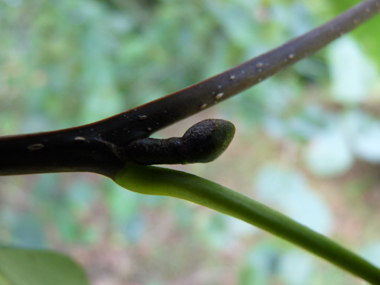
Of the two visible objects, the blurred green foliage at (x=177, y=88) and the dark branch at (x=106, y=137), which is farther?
the blurred green foliage at (x=177, y=88)

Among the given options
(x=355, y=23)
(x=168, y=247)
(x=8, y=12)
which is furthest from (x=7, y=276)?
(x=168, y=247)

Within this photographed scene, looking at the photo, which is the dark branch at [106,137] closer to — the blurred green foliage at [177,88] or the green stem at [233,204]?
the green stem at [233,204]

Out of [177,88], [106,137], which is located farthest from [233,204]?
[177,88]

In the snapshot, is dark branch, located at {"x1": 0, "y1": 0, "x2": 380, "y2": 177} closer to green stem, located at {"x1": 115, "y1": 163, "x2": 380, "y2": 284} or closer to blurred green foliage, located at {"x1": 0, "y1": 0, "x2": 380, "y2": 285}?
green stem, located at {"x1": 115, "y1": 163, "x2": 380, "y2": 284}

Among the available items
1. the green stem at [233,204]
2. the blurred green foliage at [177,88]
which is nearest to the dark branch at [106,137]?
the green stem at [233,204]

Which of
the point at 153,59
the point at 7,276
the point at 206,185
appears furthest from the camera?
the point at 153,59

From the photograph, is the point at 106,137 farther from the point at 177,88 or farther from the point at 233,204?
the point at 177,88

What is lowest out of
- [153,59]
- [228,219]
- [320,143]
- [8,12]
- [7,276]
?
[7,276]

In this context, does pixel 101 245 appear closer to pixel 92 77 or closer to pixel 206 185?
pixel 92 77
